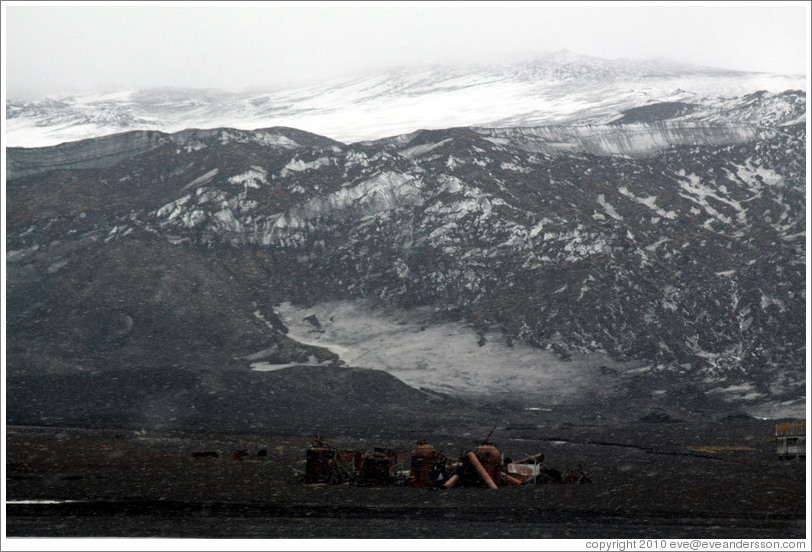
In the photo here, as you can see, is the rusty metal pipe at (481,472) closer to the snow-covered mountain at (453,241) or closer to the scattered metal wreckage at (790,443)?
the scattered metal wreckage at (790,443)

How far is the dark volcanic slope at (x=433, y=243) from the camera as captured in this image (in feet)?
166

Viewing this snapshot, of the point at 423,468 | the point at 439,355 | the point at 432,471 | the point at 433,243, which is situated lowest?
the point at 439,355

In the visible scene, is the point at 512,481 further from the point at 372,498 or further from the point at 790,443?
the point at 790,443

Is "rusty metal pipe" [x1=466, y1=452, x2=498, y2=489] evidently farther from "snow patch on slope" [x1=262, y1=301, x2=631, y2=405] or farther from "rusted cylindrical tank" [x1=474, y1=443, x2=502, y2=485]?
"snow patch on slope" [x1=262, y1=301, x2=631, y2=405]

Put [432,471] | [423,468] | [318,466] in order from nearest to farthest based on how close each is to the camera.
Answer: [423,468] < [432,471] < [318,466]

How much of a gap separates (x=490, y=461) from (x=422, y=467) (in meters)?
1.56

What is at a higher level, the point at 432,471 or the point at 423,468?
the point at 423,468

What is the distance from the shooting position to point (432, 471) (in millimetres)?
21734

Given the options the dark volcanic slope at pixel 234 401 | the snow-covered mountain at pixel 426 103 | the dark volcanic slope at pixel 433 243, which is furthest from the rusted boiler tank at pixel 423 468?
the snow-covered mountain at pixel 426 103

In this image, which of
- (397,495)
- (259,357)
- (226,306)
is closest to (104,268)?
(226,306)

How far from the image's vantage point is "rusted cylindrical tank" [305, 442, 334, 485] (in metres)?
22.7

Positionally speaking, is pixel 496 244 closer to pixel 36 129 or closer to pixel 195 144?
pixel 195 144

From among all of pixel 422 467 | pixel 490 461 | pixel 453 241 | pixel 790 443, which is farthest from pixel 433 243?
pixel 422 467

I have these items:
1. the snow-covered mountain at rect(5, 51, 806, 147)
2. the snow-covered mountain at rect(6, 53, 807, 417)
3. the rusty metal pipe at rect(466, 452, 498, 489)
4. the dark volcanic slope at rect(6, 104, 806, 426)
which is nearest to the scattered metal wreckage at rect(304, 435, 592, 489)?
the rusty metal pipe at rect(466, 452, 498, 489)
